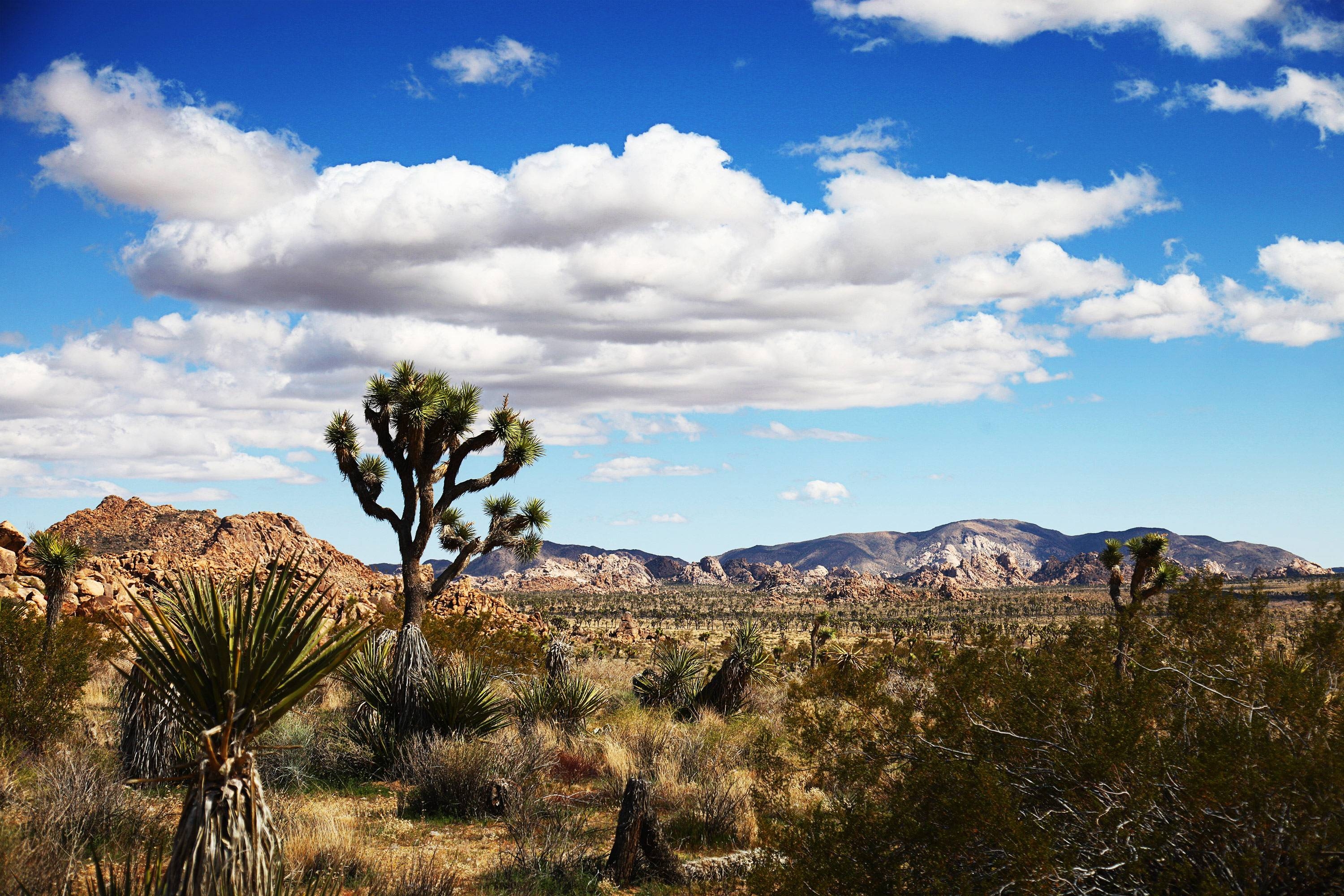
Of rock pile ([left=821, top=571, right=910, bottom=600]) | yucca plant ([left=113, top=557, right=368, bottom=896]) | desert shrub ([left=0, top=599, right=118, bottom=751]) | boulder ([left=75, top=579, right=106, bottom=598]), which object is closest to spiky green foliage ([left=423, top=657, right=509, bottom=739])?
desert shrub ([left=0, top=599, right=118, bottom=751])

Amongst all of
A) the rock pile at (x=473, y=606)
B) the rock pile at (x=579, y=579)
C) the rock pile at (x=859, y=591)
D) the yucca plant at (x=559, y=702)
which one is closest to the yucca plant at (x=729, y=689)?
the yucca plant at (x=559, y=702)

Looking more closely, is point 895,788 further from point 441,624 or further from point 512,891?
point 441,624

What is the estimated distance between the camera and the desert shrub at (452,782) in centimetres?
1015

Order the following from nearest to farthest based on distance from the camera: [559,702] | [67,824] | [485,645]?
[67,824] < [559,702] < [485,645]

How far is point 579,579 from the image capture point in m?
160

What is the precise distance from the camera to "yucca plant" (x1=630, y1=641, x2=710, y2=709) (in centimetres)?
1728

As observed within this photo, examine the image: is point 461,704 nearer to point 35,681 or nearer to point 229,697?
point 35,681

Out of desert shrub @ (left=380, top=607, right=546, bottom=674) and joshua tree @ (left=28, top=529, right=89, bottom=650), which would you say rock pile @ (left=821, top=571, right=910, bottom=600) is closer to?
desert shrub @ (left=380, top=607, right=546, bottom=674)

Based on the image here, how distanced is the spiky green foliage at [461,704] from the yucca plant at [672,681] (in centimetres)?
501

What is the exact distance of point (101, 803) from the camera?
7.71 meters

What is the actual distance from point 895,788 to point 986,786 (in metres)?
1.42

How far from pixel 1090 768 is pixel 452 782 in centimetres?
748

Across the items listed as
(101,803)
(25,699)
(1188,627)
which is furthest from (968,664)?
(25,699)

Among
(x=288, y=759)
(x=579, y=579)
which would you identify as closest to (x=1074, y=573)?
(x=579, y=579)
